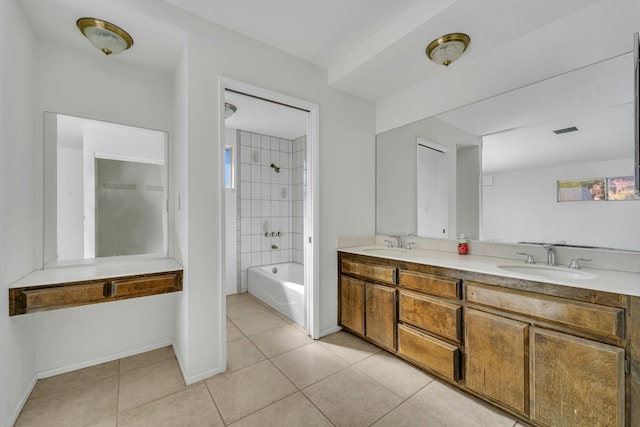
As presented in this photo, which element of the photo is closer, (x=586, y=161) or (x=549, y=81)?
(x=586, y=161)

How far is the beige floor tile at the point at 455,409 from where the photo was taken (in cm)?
150

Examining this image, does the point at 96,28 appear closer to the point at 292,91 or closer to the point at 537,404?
the point at 292,91

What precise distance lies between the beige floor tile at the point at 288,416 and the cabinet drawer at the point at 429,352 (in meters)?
0.81

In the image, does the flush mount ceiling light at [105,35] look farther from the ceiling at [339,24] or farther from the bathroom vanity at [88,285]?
the bathroom vanity at [88,285]

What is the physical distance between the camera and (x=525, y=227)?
1856 mm

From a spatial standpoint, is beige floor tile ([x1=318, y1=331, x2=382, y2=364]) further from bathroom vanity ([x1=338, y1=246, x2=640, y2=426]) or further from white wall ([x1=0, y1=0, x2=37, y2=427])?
white wall ([x1=0, y1=0, x2=37, y2=427])

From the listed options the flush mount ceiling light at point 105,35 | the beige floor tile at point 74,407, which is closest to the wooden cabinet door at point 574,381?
the beige floor tile at point 74,407

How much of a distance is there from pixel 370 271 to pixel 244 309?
178 cm

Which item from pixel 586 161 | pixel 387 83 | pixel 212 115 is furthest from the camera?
pixel 387 83

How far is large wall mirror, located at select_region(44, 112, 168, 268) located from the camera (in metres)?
1.92

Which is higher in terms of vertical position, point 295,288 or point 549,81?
point 549,81

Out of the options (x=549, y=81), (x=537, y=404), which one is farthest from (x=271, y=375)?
(x=549, y=81)

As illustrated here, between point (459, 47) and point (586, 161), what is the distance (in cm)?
109

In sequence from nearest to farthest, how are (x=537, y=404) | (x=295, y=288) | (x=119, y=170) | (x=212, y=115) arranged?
1. (x=537, y=404)
2. (x=212, y=115)
3. (x=119, y=170)
4. (x=295, y=288)
